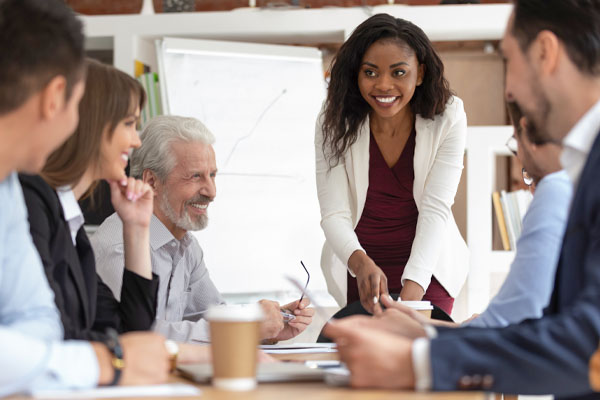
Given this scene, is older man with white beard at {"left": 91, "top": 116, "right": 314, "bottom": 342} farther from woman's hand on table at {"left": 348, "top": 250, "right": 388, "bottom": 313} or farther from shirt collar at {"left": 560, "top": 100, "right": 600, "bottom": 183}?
shirt collar at {"left": 560, "top": 100, "right": 600, "bottom": 183}

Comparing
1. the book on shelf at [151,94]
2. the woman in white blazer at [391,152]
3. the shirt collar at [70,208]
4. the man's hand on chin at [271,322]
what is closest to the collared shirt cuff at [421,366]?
the shirt collar at [70,208]

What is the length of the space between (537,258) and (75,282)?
875mm

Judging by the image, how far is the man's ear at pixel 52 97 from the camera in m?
1.12

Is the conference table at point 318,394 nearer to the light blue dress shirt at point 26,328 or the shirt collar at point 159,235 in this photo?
the light blue dress shirt at point 26,328

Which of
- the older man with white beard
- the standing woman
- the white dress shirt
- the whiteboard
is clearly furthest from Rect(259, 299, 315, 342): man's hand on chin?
the whiteboard

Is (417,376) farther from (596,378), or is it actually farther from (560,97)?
(560,97)

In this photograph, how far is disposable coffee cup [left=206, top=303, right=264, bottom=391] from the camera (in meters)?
1.06

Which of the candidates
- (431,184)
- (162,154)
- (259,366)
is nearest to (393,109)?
(431,184)

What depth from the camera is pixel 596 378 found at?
0.99 metres

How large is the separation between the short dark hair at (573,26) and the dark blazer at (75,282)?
2.90 feet

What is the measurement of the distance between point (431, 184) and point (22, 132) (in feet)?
5.31

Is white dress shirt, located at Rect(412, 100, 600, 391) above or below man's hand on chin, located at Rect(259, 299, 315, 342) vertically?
above

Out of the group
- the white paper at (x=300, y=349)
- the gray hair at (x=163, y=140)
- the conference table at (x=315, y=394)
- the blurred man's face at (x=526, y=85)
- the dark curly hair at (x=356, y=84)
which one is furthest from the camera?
the dark curly hair at (x=356, y=84)

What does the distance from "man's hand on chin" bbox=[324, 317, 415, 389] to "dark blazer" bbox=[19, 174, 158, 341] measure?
1.83ft
